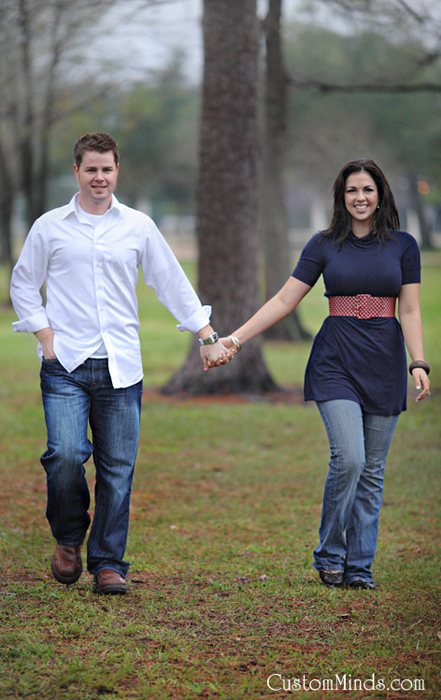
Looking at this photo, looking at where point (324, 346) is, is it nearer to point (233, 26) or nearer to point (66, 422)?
point (66, 422)

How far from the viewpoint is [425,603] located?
14.1ft

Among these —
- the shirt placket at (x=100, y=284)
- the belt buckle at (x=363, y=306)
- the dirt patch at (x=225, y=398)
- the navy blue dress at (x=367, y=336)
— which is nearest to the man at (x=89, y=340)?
the shirt placket at (x=100, y=284)

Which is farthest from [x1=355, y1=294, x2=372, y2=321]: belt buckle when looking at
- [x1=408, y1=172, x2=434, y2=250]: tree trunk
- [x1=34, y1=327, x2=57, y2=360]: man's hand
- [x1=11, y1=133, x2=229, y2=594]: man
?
[x1=408, y1=172, x2=434, y2=250]: tree trunk

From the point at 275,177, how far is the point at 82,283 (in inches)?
587

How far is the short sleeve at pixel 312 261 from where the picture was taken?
4480 mm

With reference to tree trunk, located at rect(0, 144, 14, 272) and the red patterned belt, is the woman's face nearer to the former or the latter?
the red patterned belt

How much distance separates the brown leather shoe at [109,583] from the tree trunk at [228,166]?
6896mm

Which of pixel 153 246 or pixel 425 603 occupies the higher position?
pixel 153 246

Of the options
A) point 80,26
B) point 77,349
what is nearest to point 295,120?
point 80,26

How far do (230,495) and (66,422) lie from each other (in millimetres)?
3008

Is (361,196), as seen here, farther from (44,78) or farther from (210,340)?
(44,78)

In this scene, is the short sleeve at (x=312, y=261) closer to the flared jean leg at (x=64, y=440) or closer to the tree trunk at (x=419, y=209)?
the flared jean leg at (x=64, y=440)

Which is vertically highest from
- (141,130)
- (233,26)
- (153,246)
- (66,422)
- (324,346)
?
(141,130)

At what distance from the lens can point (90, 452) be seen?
4.22 meters
